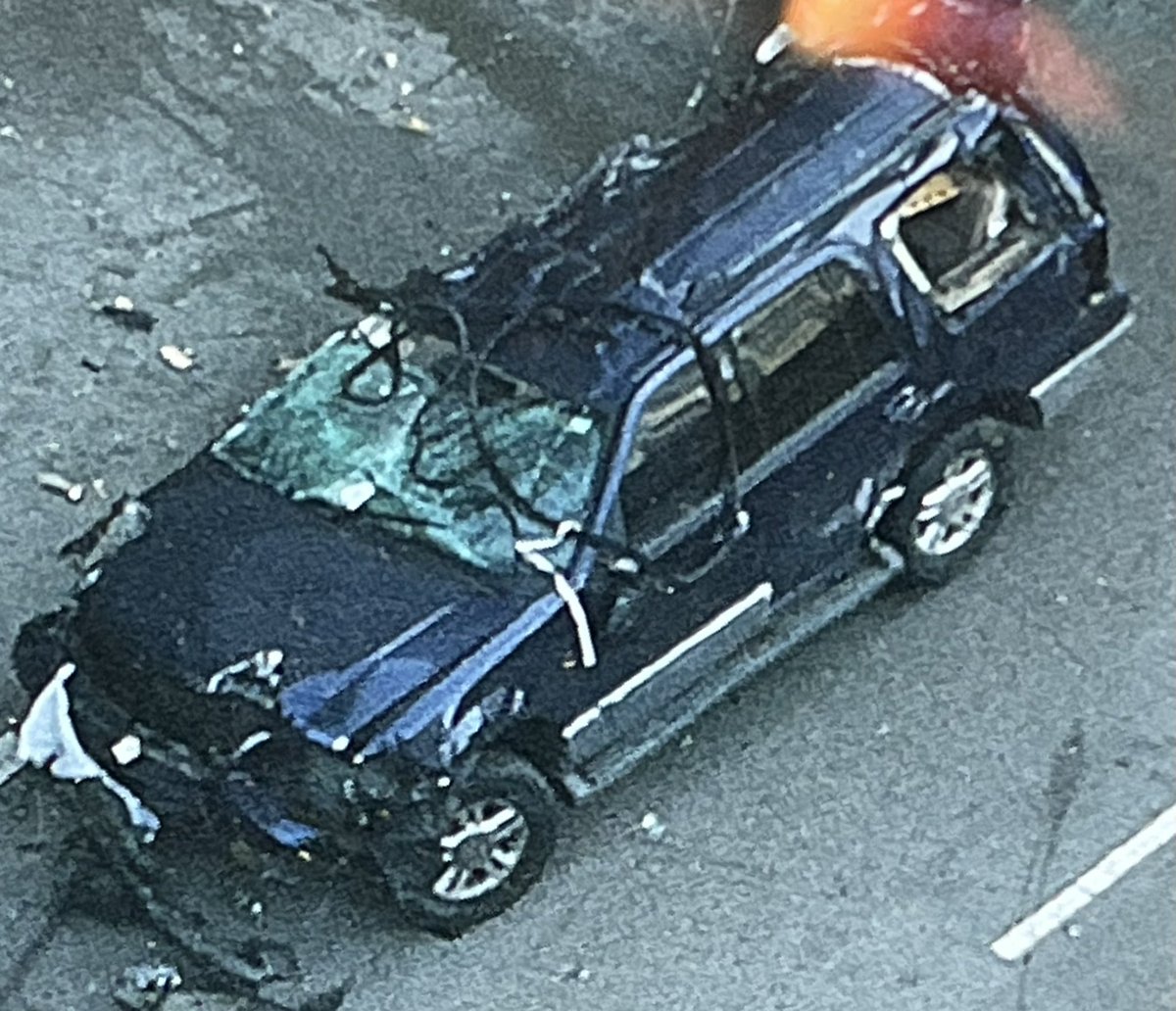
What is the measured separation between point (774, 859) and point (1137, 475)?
2.33m

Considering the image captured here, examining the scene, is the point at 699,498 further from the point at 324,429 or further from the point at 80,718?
the point at 80,718

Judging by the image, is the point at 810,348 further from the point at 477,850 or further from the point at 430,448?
the point at 477,850

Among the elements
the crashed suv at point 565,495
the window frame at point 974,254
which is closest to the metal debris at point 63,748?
the crashed suv at point 565,495

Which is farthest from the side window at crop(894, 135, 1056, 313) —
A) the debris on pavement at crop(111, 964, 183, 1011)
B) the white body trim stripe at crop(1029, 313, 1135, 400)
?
the debris on pavement at crop(111, 964, 183, 1011)

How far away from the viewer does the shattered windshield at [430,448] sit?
827 centimetres

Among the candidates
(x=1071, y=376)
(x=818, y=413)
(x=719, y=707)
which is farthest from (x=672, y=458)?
(x=1071, y=376)

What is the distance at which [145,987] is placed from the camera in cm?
828

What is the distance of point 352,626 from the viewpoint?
8.16 m

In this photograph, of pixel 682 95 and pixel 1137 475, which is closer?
pixel 1137 475

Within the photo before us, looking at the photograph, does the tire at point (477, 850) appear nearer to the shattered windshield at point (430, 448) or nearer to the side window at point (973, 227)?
the shattered windshield at point (430, 448)

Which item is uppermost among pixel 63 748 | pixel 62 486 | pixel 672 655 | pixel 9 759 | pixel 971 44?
pixel 62 486

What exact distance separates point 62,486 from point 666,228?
2.81 metres

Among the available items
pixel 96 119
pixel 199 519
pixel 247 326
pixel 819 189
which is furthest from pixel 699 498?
Result: pixel 96 119

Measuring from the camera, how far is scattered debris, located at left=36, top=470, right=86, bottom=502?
9.81 m
